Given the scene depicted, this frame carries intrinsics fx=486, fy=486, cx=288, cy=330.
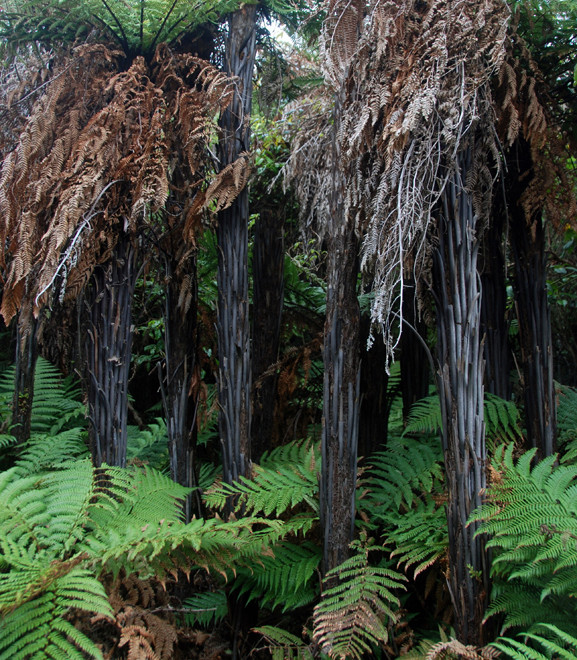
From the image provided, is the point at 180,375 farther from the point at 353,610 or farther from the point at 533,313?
the point at 533,313

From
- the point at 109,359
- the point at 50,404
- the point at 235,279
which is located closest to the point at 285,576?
the point at 109,359

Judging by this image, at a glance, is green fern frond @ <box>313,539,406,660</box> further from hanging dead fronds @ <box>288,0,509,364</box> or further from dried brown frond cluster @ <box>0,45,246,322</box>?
dried brown frond cluster @ <box>0,45,246,322</box>

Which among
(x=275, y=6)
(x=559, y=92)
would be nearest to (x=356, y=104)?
(x=275, y=6)

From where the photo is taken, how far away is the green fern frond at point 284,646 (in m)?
1.87

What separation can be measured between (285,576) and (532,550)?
0.95 metres

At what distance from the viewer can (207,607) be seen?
7.61 ft

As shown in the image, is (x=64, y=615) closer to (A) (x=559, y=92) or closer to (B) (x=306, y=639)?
(B) (x=306, y=639)

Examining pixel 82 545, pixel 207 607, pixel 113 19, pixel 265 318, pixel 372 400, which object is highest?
pixel 113 19

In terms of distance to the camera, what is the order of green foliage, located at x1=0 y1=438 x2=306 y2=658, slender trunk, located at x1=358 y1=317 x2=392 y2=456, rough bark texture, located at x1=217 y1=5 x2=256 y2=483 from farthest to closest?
slender trunk, located at x1=358 y1=317 x2=392 y2=456 → rough bark texture, located at x1=217 y1=5 x2=256 y2=483 → green foliage, located at x1=0 y1=438 x2=306 y2=658

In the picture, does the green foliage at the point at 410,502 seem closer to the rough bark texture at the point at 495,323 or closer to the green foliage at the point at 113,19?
the rough bark texture at the point at 495,323

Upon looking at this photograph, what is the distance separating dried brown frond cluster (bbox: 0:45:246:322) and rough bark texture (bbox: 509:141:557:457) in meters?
1.25

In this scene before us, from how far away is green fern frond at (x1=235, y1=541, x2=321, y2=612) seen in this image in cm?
197

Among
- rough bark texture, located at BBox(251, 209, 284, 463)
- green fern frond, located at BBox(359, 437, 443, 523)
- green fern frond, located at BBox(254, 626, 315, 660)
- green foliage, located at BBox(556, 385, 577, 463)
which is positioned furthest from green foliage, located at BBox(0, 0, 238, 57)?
green fern frond, located at BBox(254, 626, 315, 660)

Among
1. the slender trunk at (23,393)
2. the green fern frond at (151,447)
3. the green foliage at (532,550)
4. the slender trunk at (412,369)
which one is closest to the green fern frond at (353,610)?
the green foliage at (532,550)
